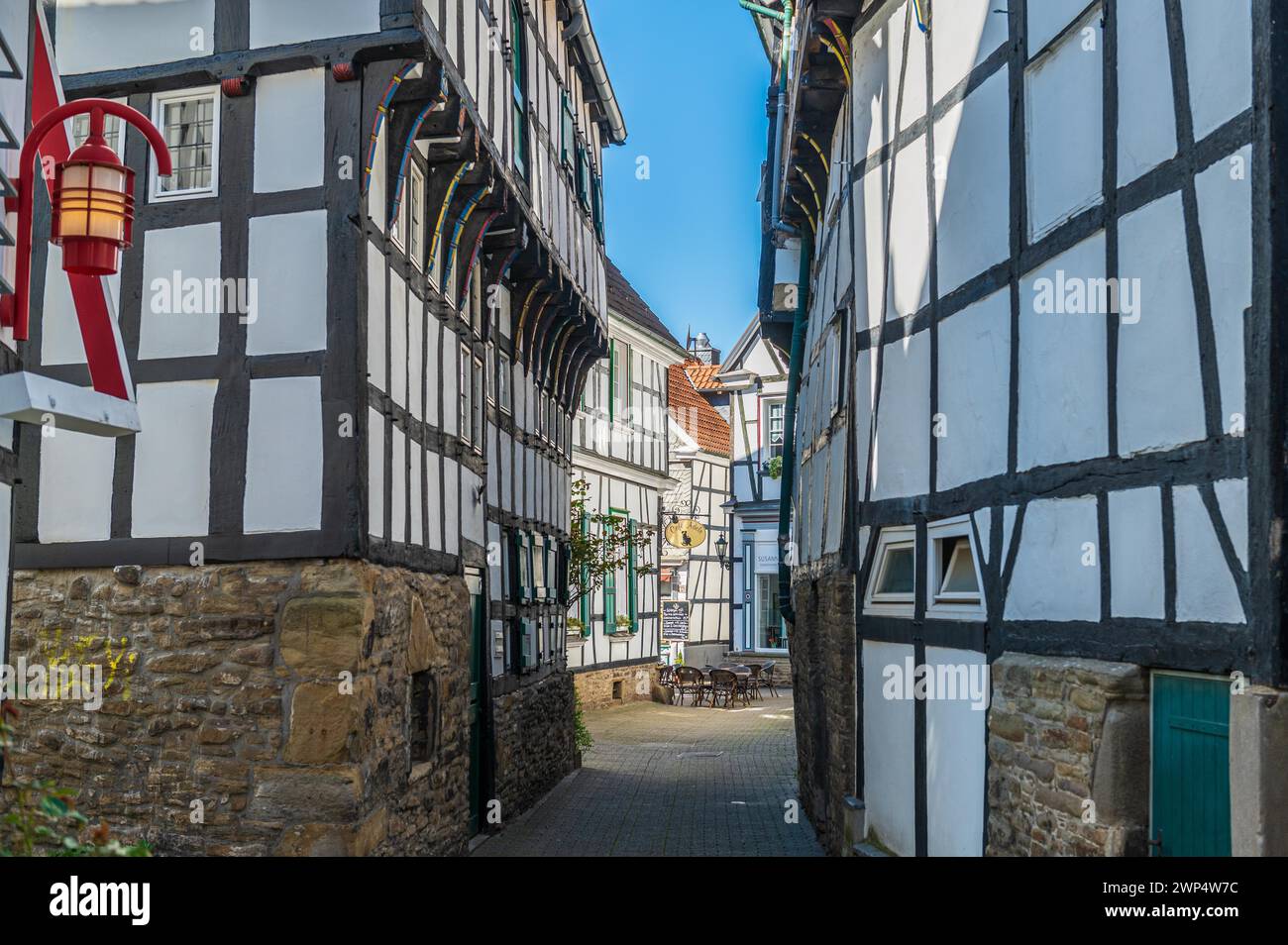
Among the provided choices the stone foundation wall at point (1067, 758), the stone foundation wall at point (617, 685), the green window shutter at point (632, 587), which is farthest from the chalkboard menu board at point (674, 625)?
the stone foundation wall at point (1067, 758)

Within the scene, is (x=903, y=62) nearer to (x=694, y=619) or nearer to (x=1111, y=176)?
(x=1111, y=176)

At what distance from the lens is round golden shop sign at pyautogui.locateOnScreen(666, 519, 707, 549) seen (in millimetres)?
27170

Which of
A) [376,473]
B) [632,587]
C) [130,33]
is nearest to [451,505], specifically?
[376,473]

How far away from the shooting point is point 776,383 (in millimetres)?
28703

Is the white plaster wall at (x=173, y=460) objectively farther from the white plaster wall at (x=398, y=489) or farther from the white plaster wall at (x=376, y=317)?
the white plaster wall at (x=398, y=489)

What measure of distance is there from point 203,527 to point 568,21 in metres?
10.4

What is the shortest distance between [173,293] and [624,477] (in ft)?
54.8

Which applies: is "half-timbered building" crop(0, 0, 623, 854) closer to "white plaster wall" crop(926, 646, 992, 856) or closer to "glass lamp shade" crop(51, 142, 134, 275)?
"glass lamp shade" crop(51, 142, 134, 275)

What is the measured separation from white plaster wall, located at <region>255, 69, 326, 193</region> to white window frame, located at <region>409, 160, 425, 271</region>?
4.11ft

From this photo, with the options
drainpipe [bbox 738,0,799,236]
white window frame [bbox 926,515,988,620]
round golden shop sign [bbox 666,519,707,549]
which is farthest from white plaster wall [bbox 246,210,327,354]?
round golden shop sign [bbox 666,519,707,549]

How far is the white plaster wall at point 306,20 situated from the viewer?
784cm

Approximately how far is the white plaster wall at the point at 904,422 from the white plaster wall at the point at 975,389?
0.88ft

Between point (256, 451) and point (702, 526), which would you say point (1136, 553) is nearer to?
point (256, 451)
